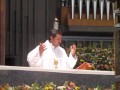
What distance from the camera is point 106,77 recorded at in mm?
3713

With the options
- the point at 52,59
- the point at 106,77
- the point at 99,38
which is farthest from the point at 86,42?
the point at 106,77

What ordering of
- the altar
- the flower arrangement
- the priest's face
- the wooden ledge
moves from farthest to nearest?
1. the wooden ledge
2. the priest's face
3. the altar
4. the flower arrangement

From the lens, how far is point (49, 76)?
11.8ft

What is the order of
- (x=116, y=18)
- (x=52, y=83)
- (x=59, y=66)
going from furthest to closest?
(x=59, y=66) < (x=52, y=83) < (x=116, y=18)

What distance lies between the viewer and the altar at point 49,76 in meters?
3.58

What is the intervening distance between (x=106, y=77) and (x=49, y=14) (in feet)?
12.8

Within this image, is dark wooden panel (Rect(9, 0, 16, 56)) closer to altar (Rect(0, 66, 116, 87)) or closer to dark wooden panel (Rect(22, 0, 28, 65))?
dark wooden panel (Rect(22, 0, 28, 65))

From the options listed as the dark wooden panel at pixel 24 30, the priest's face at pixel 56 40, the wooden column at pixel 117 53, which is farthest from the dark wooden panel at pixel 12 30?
the wooden column at pixel 117 53

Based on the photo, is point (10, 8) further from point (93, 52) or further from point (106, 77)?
point (106, 77)

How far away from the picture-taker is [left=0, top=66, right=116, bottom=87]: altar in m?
3.58

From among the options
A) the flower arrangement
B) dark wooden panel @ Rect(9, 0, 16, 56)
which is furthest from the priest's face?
dark wooden panel @ Rect(9, 0, 16, 56)

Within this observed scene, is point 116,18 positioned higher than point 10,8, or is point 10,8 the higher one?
point 10,8

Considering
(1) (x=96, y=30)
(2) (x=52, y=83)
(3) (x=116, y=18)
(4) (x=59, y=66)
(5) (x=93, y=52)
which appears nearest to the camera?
(3) (x=116, y=18)

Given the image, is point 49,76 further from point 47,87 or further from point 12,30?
point 12,30
